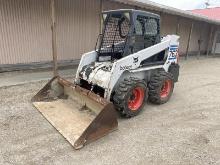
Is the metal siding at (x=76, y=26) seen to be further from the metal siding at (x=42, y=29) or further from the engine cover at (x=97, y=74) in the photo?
the engine cover at (x=97, y=74)

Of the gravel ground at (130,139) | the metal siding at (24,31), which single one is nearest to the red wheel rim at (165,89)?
the gravel ground at (130,139)

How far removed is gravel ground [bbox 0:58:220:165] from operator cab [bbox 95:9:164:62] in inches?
61.1

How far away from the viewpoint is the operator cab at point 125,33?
5.06 meters

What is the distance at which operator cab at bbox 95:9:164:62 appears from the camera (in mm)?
5059

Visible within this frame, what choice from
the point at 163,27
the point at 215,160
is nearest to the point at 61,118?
the point at 215,160

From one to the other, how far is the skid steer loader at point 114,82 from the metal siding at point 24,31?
3.54 meters

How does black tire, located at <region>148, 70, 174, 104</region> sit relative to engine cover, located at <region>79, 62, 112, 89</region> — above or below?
below

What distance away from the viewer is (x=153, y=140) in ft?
13.4

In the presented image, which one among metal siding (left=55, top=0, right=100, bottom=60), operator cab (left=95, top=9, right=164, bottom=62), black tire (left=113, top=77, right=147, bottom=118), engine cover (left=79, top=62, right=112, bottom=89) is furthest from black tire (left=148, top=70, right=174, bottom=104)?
metal siding (left=55, top=0, right=100, bottom=60)

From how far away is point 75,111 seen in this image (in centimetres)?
483

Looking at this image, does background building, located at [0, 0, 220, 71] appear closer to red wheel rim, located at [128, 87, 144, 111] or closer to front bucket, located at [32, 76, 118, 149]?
front bucket, located at [32, 76, 118, 149]

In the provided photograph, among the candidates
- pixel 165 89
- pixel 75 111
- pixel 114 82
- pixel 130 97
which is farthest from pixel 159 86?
pixel 75 111

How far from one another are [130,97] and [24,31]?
5393 millimetres

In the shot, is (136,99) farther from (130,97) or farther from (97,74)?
(97,74)
